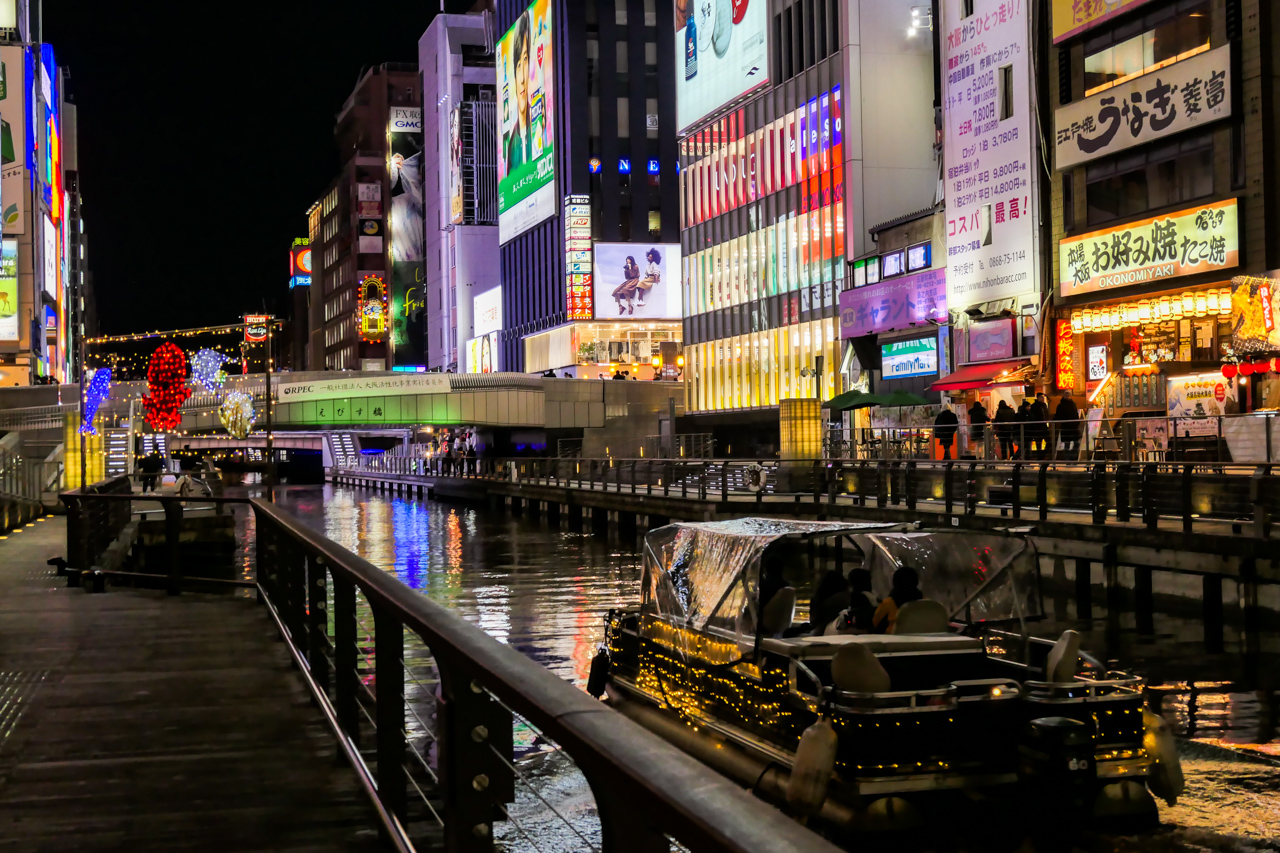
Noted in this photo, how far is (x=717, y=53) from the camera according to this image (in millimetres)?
82938

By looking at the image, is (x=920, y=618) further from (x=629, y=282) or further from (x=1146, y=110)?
(x=629, y=282)

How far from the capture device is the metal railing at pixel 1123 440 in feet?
76.9

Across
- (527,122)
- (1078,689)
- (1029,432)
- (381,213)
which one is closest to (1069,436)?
(1029,432)

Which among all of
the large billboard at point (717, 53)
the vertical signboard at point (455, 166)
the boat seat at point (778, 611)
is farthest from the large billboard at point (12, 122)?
the boat seat at point (778, 611)

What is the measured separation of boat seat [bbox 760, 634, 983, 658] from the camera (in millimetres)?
10109

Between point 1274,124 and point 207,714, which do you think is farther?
point 1274,124

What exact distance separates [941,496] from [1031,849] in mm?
21657

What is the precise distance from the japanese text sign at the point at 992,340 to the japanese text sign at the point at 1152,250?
4.06m

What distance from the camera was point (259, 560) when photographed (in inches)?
586

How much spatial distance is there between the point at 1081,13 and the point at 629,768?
140ft

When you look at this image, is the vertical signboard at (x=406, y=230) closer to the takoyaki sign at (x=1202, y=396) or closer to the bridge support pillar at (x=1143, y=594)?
the takoyaki sign at (x=1202, y=396)

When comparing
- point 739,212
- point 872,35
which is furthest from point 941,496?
point 739,212

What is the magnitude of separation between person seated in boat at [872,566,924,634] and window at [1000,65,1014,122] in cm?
3817

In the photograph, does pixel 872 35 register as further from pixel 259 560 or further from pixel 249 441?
pixel 249 441
